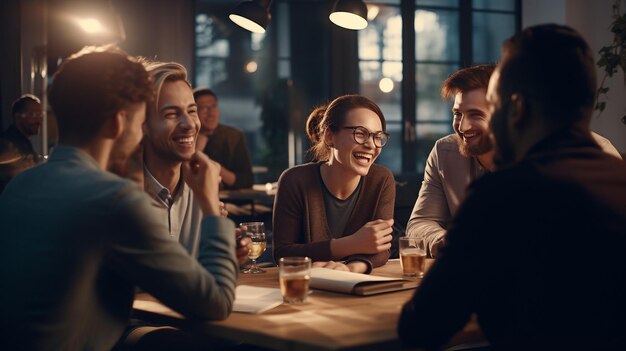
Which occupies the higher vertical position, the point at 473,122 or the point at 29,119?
the point at 29,119

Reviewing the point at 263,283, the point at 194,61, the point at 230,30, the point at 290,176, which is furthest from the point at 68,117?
the point at 230,30

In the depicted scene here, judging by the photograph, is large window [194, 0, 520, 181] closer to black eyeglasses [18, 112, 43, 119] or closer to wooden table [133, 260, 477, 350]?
black eyeglasses [18, 112, 43, 119]

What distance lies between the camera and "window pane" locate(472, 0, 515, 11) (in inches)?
333

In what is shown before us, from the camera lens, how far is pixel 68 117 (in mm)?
1617

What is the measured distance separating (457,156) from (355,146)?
0.49m

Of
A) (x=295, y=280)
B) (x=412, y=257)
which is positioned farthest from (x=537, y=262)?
(x=412, y=257)

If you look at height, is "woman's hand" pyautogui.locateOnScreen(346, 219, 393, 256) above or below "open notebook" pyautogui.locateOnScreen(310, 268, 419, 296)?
above

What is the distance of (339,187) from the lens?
9.51 feet

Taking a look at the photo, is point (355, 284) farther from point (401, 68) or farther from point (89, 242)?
point (401, 68)

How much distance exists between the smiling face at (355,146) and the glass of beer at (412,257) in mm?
597

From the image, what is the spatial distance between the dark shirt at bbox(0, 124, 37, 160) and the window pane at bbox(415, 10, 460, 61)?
4377mm

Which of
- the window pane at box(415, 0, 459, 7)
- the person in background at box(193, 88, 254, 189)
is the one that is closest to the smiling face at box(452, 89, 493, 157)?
the person in background at box(193, 88, 254, 189)

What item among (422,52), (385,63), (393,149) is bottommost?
(393,149)

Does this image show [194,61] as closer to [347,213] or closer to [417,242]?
[347,213]
